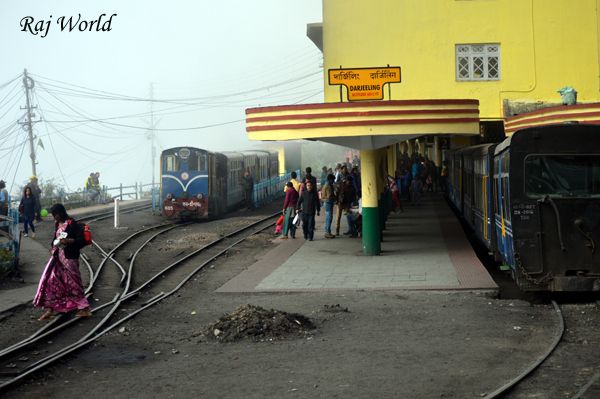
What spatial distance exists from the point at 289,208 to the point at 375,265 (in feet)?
20.8

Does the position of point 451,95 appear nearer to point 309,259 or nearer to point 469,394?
point 309,259

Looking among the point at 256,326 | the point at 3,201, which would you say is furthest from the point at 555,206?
the point at 3,201

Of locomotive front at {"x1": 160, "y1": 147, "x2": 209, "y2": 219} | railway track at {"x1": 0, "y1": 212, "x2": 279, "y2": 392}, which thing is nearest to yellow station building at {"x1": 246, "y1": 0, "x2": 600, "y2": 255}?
locomotive front at {"x1": 160, "y1": 147, "x2": 209, "y2": 219}

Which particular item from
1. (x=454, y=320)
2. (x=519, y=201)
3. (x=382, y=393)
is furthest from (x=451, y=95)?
(x=382, y=393)

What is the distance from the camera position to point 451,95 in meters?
30.7

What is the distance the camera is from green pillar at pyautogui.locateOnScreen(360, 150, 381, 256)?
20.0 metres

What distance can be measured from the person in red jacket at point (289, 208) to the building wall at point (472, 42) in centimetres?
679

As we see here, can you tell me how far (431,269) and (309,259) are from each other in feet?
10.6

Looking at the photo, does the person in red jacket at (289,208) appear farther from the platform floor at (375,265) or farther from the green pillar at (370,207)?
the green pillar at (370,207)

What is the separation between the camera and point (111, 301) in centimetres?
1508

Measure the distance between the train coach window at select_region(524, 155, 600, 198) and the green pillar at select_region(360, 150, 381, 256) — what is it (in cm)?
657

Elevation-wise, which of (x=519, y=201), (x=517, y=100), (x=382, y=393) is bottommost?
(x=382, y=393)

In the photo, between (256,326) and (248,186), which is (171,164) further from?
(256,326)

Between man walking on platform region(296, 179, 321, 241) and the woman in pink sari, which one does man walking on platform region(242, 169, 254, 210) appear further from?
the woman in pink sari
